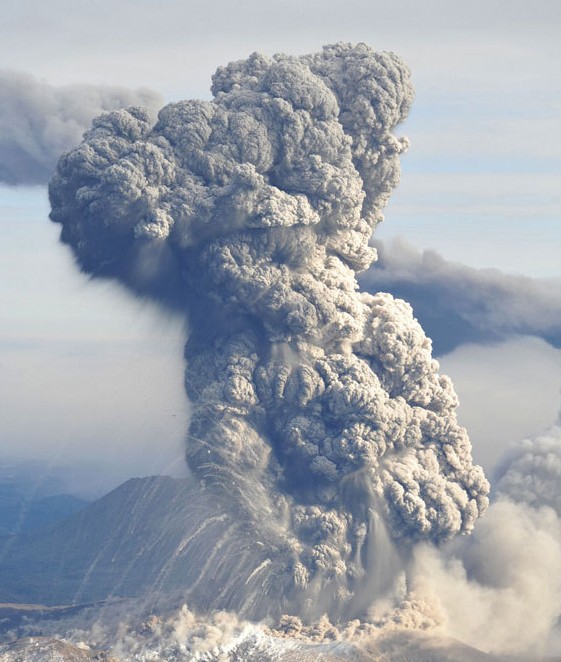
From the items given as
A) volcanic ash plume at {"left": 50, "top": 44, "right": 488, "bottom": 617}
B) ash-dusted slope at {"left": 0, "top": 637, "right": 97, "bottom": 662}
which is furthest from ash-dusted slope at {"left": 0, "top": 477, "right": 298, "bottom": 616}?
ash-dusted slope at {"left": 0, "top": 637, "right": 97, "bottom": 662}

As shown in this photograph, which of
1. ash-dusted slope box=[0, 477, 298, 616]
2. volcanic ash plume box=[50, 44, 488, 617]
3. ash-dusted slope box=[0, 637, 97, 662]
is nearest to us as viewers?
ash-dusted slope box=[0, 637, 97, 662]

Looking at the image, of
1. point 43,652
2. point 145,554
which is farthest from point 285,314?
point 43,652

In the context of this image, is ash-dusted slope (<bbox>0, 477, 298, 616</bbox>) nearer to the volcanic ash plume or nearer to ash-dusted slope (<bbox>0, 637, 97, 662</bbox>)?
the volcanic ash plume

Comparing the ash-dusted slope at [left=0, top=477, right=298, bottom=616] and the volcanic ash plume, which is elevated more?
the volcanic ash plume

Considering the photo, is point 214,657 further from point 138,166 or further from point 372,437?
point 138,166

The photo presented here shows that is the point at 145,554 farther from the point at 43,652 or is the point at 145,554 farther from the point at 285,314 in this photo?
the point at 285,314

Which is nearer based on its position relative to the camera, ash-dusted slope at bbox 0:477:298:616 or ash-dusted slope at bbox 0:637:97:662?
ash-dusted slope at bbox 0:637:97:662

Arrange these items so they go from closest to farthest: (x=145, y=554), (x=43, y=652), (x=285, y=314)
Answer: (x=43, y=652) < (x=285, y=314) < (x=145, y=554)

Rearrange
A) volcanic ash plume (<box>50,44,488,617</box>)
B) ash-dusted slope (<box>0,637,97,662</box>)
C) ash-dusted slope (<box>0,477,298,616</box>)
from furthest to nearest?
ash-dusted slope (<box>0,477,298,616</box>)
volcanic ash plume (<box>50,44,488,617</box>)
ash-dusted slope (<box>0,637,97,662</box>)
